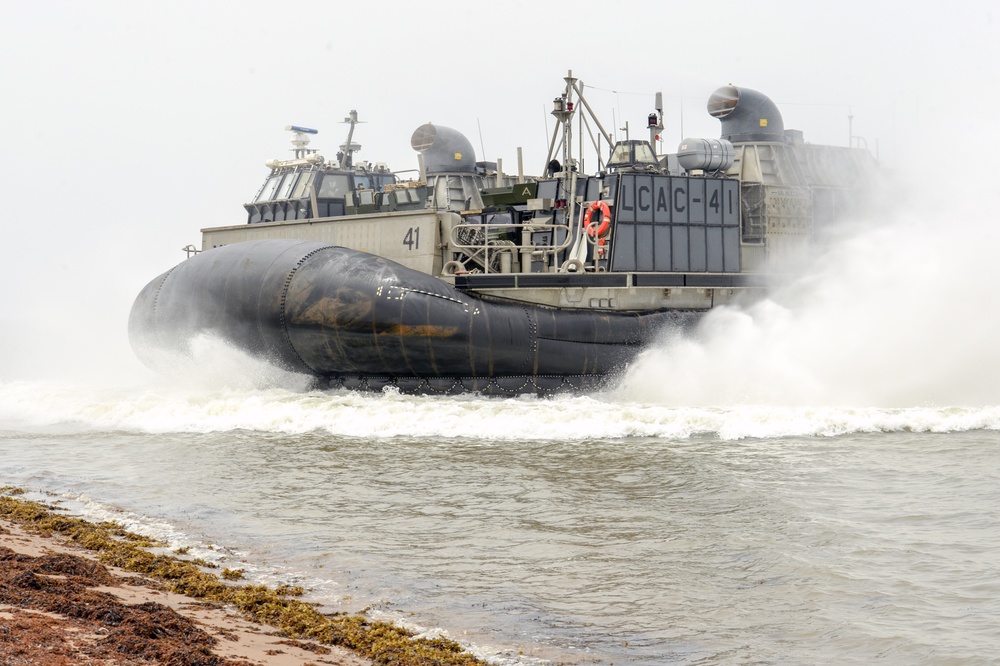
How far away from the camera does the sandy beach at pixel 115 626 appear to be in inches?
173

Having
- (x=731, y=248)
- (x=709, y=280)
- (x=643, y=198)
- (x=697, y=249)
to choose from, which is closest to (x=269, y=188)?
(x=643, y=198)

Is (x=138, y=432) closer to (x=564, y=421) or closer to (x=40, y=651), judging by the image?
(x=564, y=421)

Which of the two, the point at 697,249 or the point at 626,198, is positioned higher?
the point at 626,198

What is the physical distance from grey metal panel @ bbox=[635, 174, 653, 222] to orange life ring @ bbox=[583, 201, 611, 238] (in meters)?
0.47

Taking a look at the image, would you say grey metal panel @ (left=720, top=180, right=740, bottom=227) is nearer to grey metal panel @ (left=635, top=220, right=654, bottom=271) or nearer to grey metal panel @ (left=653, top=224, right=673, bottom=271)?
grey metal panel @ (left=653, top=224, right=673, bottom=271)

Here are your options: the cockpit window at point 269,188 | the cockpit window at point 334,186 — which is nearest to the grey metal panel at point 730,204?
the cockpit window at point 334,186

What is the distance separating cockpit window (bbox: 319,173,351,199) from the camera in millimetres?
20094

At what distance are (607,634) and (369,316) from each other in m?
8.11

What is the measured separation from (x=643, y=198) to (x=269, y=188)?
860cm

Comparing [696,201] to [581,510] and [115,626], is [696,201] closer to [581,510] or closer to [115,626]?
[581,510]

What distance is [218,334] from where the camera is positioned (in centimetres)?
1407

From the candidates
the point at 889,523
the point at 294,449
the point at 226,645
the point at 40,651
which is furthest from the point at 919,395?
the point at 40,651

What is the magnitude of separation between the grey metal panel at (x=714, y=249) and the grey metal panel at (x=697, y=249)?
2.5 inches

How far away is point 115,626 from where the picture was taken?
477cm
